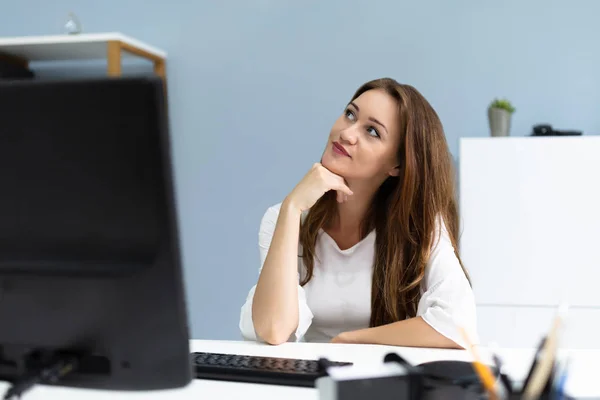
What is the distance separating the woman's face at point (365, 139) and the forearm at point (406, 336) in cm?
46

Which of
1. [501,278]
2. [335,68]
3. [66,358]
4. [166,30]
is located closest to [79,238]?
[66,358]

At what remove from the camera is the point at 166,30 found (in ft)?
8.86

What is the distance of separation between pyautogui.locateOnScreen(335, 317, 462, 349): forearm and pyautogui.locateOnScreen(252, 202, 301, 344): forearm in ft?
0.44

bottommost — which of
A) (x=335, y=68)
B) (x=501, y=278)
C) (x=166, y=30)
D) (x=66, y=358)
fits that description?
(x=501, y=278)

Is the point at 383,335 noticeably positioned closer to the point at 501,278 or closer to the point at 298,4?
the point at 501,278

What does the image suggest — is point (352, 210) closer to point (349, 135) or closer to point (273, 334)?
point (349, 135)

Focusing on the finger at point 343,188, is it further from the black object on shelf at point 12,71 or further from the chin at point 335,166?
the black object on shelf at point 12,71

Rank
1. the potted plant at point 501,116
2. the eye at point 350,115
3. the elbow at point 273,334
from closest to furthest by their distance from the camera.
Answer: the elbow at point 273,334, the eye at point 350,115, the potted plant at point 501,116

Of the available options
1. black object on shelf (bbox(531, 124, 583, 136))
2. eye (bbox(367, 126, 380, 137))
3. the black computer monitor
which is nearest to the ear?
eye (bbox(367, 126, 380, 137))

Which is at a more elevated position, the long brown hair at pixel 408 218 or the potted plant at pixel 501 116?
the potted plant at pixel 501 116

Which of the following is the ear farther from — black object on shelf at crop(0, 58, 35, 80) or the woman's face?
black object on shelf at crop(0, 58, 35, 80)

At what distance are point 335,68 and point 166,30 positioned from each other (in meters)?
0.80

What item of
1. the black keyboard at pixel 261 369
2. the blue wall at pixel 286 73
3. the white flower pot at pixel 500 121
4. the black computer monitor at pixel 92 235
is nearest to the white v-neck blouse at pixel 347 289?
the black keyboard at pixel 261 369

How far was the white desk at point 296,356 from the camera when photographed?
89 cm
